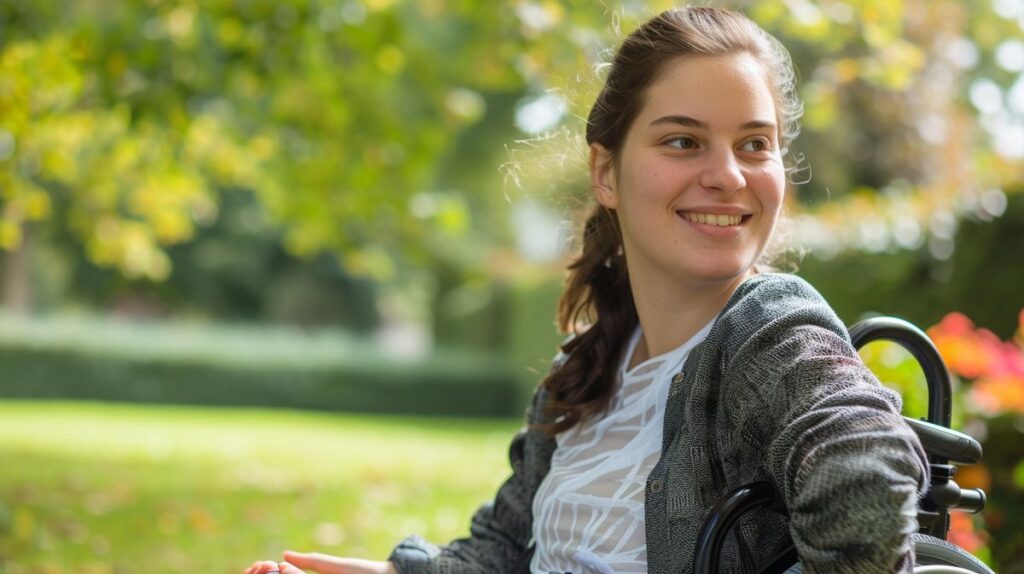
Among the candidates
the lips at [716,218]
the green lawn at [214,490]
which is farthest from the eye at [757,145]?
the green lawn at [214,490]

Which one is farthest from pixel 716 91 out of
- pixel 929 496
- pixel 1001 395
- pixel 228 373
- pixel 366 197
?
pixel 228 373

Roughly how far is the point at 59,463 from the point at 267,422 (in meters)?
6.18

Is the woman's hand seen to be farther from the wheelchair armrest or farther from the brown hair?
the wheelchair armrest

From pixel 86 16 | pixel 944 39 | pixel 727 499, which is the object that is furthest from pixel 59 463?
pixel 944 39

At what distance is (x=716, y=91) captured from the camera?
5.65 ft

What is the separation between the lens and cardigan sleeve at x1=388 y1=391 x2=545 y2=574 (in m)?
2.08

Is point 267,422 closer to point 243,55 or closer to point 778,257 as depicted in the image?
point 243,55

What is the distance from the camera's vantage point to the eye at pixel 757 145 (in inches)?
69.1

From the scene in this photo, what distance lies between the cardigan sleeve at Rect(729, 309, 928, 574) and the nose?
0.94 ft

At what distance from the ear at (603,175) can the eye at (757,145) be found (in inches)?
10.3

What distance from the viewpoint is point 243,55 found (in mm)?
5656

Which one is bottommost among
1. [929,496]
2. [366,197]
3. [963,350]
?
[929,496]

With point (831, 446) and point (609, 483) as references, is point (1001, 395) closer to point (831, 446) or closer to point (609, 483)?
point (609, 483)

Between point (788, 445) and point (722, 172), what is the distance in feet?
1.60
